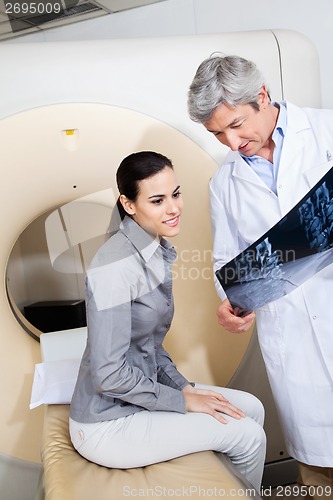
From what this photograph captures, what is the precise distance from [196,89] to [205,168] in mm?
429

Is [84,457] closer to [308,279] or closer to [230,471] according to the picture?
[230,471]

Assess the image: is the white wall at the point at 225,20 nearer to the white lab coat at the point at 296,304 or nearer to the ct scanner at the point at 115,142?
the ct scanner at the point at 115,142

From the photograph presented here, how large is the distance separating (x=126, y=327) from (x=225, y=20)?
1614mm

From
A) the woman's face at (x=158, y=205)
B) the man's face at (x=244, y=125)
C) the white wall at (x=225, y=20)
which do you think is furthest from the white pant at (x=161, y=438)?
the white wall at (x=225, y=20)

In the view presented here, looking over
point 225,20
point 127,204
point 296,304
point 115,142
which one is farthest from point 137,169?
point 225,20

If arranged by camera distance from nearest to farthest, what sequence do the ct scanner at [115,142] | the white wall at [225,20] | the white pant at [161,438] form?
1. the white pant at [161,438]
2. the ct scanner at [115,142]
3. the white wall at [225,20]

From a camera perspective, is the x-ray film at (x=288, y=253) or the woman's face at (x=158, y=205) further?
the woman's face at (x=158, y=205)

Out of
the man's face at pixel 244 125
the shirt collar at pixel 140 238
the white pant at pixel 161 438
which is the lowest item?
the white pant at pixel 161 438

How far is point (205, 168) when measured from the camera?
5.65ft

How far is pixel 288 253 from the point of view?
1.20 m

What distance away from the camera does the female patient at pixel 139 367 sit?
1255mm

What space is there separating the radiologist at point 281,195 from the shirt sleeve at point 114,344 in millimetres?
282

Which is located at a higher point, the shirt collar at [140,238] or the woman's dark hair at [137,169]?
the woman's dark hair at [137,169]

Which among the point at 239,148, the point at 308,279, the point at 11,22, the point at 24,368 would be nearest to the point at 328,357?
the point at 308,279
